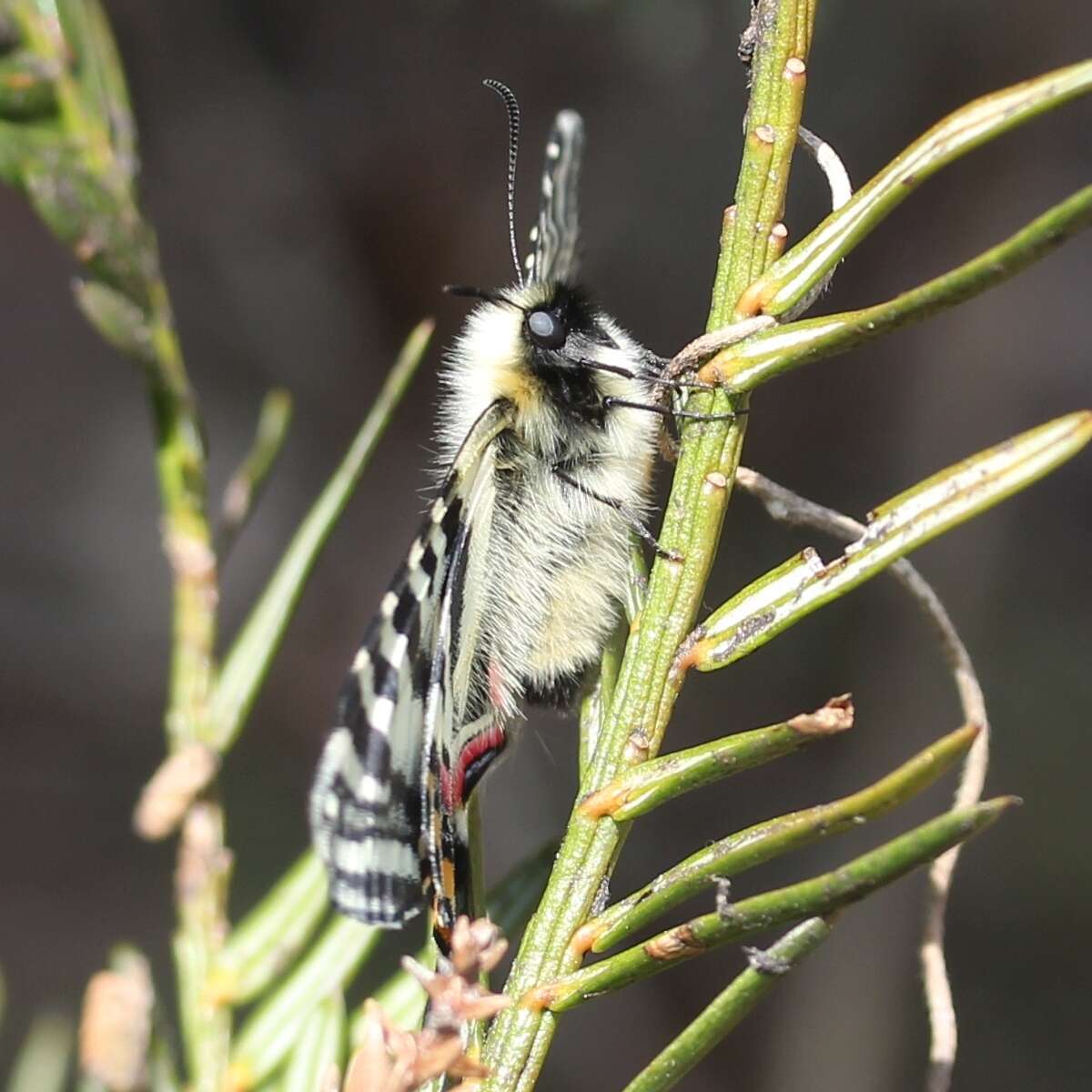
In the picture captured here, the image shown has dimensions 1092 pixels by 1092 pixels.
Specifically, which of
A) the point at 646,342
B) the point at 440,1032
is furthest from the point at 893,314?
the point at 646,342

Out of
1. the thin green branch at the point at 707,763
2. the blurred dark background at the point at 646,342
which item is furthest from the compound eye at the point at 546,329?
the blurred dark background at the point at 646,342

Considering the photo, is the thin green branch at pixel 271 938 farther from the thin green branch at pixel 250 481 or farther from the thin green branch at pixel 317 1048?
the thin green branch at pixel 250 481

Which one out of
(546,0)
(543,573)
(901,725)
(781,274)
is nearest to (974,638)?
(901,725)

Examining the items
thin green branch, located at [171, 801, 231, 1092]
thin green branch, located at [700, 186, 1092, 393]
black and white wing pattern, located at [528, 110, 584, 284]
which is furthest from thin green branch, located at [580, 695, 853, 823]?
black and white wing pattern, located at [528, 110, 584, 284]

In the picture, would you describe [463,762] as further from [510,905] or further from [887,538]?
[887,538]

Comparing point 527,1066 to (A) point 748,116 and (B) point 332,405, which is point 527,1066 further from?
(B) point 332,405

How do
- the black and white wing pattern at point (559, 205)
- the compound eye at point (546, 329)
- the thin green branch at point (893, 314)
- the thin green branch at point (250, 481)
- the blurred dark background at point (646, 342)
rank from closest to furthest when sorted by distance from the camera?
the thin green branch at point (893, 314) → the thin green branch at point (250, 481) → the compound eye at point (546, 329) → the black and white wing pattern at point (559, 205) → the blurred dark background at point (646, 342)
